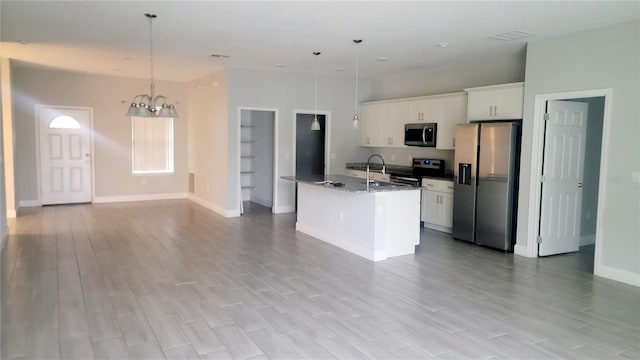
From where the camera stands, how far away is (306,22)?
475 cm

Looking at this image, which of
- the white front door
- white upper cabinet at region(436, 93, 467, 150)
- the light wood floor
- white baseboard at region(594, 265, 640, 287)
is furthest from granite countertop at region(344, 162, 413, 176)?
the white front door

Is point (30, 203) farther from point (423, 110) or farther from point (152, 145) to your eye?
point (423, 110)

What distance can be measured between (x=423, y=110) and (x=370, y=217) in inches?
116

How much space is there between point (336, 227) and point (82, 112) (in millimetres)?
6579

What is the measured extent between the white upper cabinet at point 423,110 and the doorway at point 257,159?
2.79 m

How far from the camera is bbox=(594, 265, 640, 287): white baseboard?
4645mm

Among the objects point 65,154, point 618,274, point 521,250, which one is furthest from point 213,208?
point 618,274

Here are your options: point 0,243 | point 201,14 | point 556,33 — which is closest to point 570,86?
point 556,33

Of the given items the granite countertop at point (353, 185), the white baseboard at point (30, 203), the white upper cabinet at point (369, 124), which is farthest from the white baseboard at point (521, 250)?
the white baseboard at point (30, 203)

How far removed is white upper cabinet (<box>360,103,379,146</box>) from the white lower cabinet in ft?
6.10

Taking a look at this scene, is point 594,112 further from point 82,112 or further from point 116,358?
point 82,112

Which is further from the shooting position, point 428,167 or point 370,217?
point 428,167

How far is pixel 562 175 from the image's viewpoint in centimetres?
574

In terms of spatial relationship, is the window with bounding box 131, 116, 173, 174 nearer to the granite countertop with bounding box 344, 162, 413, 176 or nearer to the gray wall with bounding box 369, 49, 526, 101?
the granite countertop with bounding box 344, 162, 413, 176
